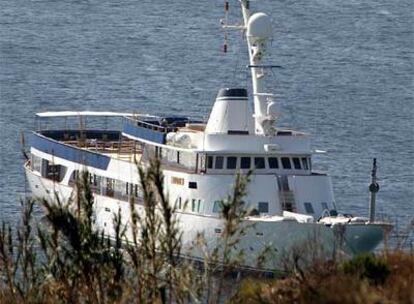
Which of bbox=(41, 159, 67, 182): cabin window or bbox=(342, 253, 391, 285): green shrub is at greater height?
bbox=(342, 253, 391, 285): green shrub

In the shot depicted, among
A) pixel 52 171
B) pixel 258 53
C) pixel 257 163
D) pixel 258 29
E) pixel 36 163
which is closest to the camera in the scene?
pixel 257 163

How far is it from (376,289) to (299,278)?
85cm

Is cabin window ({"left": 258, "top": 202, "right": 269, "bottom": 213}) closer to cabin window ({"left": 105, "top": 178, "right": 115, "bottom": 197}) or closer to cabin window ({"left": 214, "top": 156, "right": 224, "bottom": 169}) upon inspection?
cabin window ({"left": 214, "top": 156, "right": 224, "bottom": 169})

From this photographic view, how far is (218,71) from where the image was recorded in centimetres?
8438

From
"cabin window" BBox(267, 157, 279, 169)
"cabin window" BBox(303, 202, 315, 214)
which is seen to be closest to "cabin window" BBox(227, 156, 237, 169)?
"cabin window" BBox(267, 157, 279, 169)

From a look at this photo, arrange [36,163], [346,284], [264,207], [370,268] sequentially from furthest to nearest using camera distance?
[36,163]
[264,207]
[370,268]
[346,284]

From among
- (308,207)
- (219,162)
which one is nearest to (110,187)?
(219,162)

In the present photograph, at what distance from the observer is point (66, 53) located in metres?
88.5

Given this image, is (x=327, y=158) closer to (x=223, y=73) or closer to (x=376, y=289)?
(x=223, y=73)

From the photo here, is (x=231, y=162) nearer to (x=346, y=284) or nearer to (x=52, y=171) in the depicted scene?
(x=52, y=171)

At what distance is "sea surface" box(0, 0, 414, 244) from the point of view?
63.0 meters

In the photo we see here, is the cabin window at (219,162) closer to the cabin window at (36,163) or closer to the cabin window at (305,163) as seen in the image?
the cabin window at (305,163)

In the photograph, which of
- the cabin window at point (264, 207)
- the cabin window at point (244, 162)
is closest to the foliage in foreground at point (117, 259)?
the cabin window at point (264, 207)

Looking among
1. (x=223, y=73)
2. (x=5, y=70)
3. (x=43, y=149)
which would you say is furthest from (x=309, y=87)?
(x=43, y=149)
